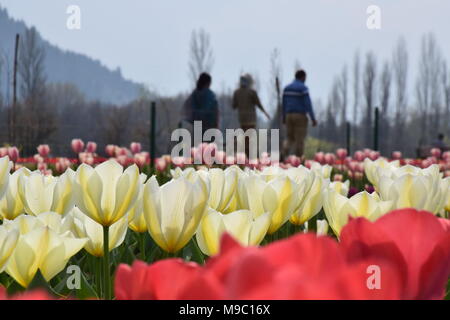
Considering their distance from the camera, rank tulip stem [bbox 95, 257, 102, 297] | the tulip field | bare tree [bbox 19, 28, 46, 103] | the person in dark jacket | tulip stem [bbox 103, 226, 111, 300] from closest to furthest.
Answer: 1. the tulip field
2. tulip stem [bbox 103, 226, 111, 300]
3. tulip stem [bbox 95, 257, 102, 297]
4. the person in dark jacket
5. bare tree [bbox 19, 28, 46, 103]

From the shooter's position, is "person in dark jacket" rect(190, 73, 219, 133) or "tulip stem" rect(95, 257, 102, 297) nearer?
"tulip stem" rect(95, 257, 102, 297)

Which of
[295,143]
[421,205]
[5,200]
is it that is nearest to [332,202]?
[421,205]

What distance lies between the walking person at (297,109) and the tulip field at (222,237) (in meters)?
8.36

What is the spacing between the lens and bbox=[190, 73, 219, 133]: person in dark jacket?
9.23 metres

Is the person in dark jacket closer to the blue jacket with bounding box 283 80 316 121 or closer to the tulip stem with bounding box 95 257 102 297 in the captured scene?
the blue jacket with bounding box 283 80 316 121

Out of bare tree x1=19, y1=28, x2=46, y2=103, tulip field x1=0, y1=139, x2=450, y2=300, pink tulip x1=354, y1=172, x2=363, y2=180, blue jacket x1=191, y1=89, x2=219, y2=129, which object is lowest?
pink tulip x1=354, y1=172, x2=363, y2=180

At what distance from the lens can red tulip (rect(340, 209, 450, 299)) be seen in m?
0.48

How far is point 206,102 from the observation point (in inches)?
364

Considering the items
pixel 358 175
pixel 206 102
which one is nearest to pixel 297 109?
pixel 206 102

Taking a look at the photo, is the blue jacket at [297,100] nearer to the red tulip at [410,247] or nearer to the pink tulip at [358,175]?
the pink tulip at [358,175]

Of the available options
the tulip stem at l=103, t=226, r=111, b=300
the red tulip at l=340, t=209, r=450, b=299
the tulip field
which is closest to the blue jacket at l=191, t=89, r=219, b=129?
the tulip field

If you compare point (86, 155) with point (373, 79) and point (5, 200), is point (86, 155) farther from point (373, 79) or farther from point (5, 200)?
point (373, 79)

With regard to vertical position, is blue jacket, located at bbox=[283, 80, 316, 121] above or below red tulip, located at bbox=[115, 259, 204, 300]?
above

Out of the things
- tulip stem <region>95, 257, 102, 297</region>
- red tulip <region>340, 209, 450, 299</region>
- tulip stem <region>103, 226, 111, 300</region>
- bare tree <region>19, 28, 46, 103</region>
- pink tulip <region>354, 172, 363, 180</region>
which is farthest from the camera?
bare tree <region>19, 28, 46, 103</region>
